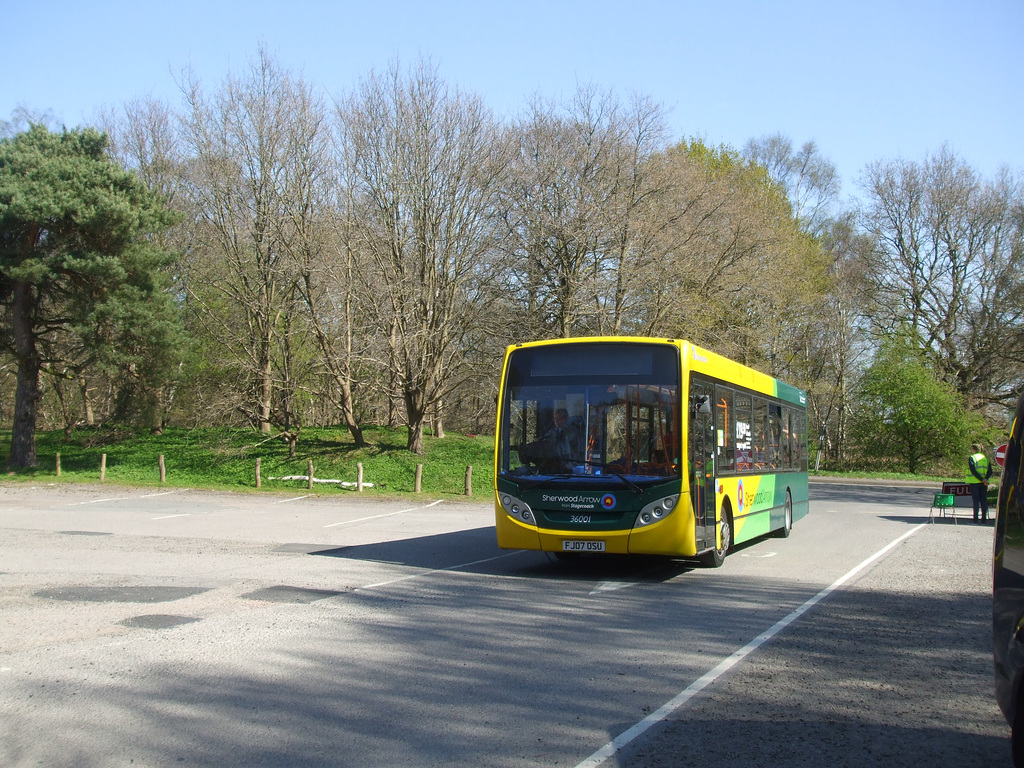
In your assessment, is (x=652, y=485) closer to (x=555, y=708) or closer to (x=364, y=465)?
(x=555, y=708)

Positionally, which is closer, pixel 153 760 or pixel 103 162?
pixel 153 760

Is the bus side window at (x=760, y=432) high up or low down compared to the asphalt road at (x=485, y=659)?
up

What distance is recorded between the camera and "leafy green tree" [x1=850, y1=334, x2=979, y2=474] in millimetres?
41438

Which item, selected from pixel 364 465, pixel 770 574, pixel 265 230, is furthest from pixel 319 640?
pixel 265 230

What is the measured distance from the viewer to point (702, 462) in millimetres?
11133

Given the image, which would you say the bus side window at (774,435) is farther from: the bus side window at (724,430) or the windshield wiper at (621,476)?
the windshield wiper at (621,476)

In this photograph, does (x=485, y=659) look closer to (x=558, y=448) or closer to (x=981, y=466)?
(x=558, y=448)

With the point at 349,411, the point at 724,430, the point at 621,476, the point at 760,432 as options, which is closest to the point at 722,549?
the point at 724,430

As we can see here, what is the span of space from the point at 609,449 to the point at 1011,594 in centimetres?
681

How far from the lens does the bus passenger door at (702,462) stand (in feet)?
35.7

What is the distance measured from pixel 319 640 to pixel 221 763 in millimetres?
2921

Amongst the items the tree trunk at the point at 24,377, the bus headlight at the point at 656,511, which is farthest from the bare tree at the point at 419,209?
the bus headlight at the point at 656,511

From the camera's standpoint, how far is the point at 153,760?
460 centimetres

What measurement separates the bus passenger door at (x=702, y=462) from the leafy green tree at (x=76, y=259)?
24.9 m
